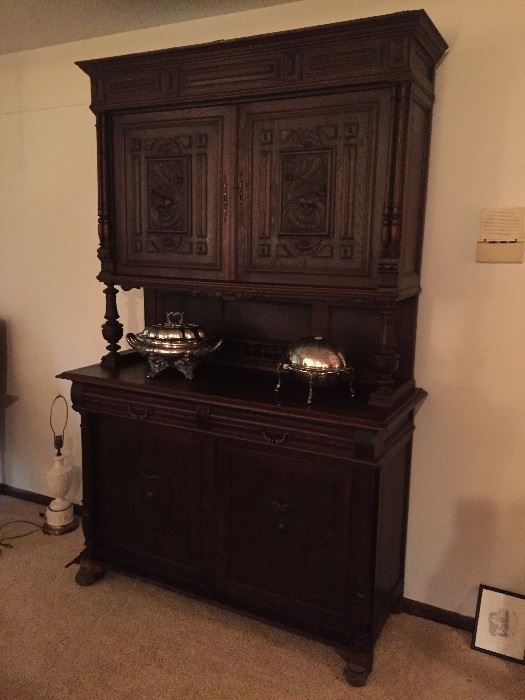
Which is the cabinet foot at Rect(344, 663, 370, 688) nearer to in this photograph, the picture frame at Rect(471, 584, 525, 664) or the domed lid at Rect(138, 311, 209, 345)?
the picture frame at Rect(471, 584, 525, 664)

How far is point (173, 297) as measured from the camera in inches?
106

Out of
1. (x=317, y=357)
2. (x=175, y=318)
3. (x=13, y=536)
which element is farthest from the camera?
(x=13, y=536)

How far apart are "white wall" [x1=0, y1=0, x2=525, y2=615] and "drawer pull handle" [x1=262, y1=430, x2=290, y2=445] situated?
2.07 ft

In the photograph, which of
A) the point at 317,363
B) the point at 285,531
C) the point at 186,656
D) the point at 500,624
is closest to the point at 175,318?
the point at 317,363

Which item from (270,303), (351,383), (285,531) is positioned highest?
(270,303)

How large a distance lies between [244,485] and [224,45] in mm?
1542

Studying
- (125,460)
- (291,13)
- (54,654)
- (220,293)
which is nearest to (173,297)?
(220,293)

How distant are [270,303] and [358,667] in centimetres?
138

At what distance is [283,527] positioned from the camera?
84.2 inches

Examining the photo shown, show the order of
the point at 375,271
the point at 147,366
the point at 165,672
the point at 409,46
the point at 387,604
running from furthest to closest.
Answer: the point at 147,366 → the point at 387,604 → the point at 165,672 → the point at 375,271 → the point at 409,46

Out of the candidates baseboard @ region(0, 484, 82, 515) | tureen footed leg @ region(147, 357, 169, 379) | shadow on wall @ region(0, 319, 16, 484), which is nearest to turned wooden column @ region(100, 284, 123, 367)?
tureen footed leg @ region(147, 357, 169, 379)

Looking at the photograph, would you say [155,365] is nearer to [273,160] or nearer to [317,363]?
[317,363]

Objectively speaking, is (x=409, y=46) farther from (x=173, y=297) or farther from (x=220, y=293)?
(x=173, y=297)

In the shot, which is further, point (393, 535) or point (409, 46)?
point (393, 535)
